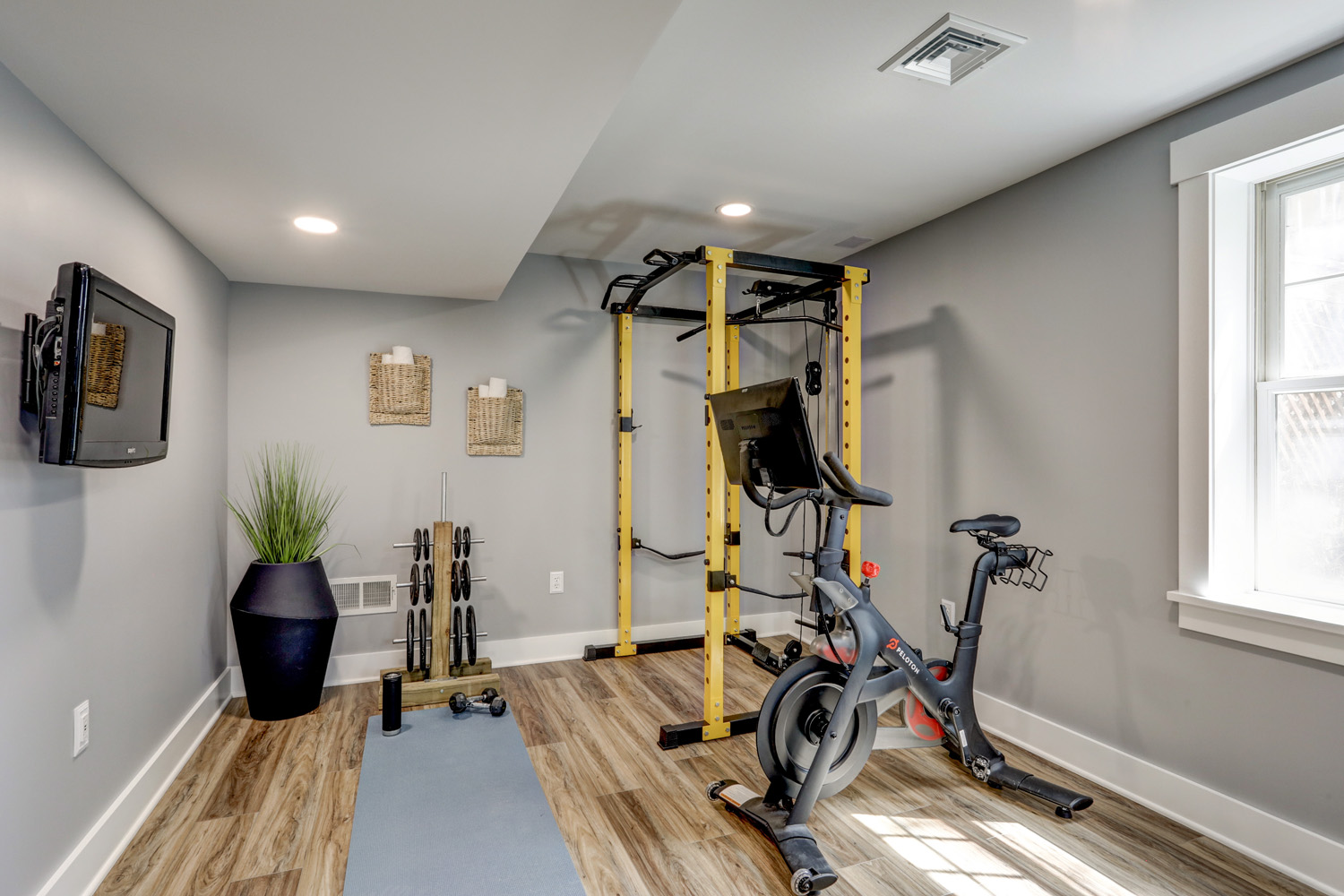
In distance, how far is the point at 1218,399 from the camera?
2.17 m

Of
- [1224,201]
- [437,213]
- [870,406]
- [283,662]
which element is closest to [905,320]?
[870,406]

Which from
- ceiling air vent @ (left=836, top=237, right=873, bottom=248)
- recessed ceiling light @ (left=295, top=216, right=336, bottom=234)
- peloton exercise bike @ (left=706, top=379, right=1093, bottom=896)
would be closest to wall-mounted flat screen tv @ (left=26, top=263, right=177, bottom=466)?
recessed ceiling light @ (left=295, top=216, right=336, bottom=234)

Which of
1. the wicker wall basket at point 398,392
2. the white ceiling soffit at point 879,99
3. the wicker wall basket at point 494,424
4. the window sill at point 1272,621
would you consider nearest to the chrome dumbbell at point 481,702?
the wicker wall basket at point 494,424

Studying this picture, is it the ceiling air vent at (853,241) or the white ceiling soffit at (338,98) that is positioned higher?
the ceiling air vent at (853,241)

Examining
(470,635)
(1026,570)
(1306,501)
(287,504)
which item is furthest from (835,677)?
(287,504)

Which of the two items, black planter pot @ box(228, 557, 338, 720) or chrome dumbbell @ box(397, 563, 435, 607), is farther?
chrome dumbbell @ box(397, 563, 435, 607)

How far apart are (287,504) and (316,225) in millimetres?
1274

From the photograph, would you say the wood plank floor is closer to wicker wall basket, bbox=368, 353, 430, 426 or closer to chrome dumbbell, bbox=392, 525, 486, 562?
chrome dumbbell, bbox=392, 525, 486, 562

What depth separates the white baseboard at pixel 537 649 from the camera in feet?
11.6

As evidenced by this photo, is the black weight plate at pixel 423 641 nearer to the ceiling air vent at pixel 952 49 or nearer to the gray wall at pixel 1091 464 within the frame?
the gray wall at pixel 1091 464

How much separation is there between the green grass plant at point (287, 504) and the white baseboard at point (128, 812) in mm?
687

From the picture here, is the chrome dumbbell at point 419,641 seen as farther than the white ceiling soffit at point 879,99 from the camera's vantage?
Yes

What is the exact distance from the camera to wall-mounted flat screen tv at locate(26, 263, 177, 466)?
5.01ft

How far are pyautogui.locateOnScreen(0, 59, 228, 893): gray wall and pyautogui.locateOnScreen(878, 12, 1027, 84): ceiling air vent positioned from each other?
2.20 meters
